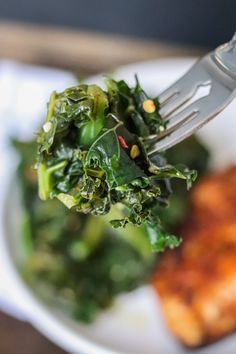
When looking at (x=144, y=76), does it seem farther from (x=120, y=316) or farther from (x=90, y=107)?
(x=90, y=107)

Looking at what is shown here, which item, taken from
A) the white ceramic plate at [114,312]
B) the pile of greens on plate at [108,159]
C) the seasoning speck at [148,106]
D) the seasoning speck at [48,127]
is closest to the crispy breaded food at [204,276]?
the white ceramic plate at [114,312]

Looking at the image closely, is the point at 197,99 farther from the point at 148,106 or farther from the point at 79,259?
the point at 79,259

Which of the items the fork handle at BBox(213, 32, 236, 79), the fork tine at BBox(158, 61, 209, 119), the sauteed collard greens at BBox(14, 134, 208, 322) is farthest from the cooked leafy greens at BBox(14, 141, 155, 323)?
the fork handle at BBox(213, 32, 236, 79)

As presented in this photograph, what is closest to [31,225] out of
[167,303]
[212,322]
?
[167,303]

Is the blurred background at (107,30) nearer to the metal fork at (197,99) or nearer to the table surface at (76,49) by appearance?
the table surface at (76,49)

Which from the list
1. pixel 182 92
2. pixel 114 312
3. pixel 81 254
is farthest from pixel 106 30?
pixel 182 92

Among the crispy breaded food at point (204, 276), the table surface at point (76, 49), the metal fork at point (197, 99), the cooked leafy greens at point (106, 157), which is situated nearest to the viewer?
the cooked leafy greens at point (106, 157)

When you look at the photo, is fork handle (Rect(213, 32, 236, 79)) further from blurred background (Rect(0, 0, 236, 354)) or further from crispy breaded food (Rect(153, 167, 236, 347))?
blurred background (Rect(0, 0, 236, 354))
